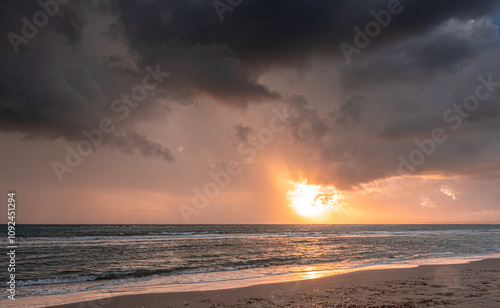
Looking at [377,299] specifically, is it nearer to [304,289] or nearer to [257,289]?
[304,289]

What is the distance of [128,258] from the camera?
34.7 metres

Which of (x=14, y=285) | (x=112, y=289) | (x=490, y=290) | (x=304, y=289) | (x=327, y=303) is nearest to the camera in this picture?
(x=327, y=303)

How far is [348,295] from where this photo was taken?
16250mm

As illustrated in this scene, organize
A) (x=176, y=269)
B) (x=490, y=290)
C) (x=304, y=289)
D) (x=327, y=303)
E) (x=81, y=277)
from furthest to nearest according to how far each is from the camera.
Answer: (x=176, y=269) → (x=81, y=277) → (x=304, y=289) → (x=490, y=290) → (x=327, y=303)

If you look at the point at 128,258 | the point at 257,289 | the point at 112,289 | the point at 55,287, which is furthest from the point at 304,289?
the point at 128,258

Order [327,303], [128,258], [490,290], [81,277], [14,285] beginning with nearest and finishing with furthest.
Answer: [327,303]
[490,290]
[14,285]
[81,277]
[128,258]

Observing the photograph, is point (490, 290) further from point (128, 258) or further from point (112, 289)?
point (128, 258)

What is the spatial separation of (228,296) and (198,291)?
2508 millimetres

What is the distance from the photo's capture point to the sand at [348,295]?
1448cm

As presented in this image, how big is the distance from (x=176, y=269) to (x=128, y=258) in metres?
9.62

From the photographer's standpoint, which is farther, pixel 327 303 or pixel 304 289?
pixel 304 289

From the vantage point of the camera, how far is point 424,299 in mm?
14828

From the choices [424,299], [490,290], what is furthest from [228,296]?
[490,290]

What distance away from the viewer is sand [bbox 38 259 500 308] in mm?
14477
